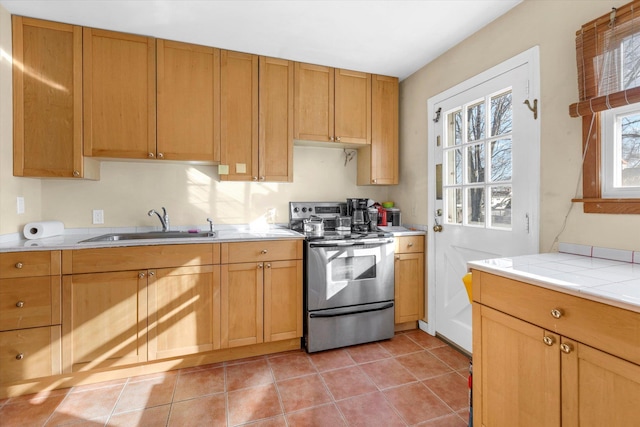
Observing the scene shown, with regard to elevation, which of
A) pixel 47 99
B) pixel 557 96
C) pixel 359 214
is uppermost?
pixel 47 99

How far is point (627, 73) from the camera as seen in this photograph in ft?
4.93

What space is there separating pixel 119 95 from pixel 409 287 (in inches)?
110

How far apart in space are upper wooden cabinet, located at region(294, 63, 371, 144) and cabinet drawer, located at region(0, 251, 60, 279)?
6.34 ft

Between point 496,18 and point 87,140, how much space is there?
9.75 ft

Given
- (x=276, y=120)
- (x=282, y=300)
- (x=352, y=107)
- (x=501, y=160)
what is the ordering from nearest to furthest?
1. (x=501, y=160)
2. (x=282, y=300)
3. (x=276, y=120)
4. (x=352, y=107)

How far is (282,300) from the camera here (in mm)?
2488

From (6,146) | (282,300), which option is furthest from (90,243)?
(282,300)

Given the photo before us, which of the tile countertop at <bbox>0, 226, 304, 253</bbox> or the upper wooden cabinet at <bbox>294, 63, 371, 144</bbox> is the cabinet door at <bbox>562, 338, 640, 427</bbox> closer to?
the tile countertop at <bbox>0, 226, 304, 253</bbox>

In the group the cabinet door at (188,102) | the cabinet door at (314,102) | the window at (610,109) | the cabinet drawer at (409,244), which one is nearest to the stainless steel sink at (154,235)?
the cabinet door at (188,102)

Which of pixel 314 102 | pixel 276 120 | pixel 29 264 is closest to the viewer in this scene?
pixel 29 264

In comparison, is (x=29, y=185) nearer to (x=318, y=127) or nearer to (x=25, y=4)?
(x=25, y=4)

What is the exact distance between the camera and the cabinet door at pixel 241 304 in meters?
2.33

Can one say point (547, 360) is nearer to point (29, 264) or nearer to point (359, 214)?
point (359, 214)

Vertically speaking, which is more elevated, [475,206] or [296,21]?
[296,21]
